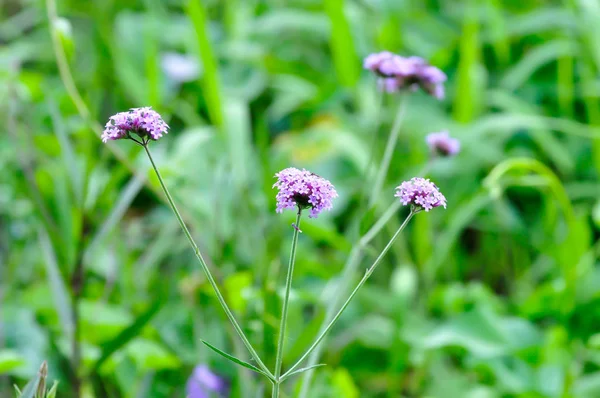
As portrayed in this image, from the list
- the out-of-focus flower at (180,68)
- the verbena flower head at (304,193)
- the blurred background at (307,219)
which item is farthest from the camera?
the out-of-focus flower at (180,68)

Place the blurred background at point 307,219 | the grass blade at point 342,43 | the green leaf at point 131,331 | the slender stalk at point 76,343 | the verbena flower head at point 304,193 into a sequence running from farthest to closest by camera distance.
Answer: the grass blade at point 342,43, the blurred background at point 307,219, the slender stalk at point 76,343, the green leaf at point 131,331, the verbena flower head at point 304,193

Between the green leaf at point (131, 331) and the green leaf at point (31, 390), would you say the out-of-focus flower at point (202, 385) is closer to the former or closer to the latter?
the green leaf at point (131, 331)

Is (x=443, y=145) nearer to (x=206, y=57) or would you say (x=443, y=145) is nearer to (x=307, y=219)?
(x=307, y=219)

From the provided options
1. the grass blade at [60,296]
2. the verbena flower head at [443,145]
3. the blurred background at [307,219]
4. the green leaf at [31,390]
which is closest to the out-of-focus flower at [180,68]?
the blurred background at [307,219]

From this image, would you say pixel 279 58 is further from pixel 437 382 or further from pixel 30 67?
pixel 437 382

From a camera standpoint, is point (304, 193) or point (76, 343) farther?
point (76, 343)

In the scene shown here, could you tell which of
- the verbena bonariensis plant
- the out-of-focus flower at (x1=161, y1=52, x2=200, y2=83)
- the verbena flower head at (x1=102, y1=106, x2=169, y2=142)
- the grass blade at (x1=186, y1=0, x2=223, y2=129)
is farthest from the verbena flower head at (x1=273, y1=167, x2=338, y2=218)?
the out-of-focus flower at (x1=161, y1=52, x2=200, y2=83)

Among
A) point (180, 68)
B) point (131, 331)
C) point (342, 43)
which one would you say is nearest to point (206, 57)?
point (342, 43)
